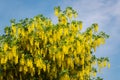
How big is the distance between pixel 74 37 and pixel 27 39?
10.4 feet

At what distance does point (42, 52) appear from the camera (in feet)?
78.6

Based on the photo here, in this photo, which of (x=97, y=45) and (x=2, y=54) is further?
(x=97, y=45)

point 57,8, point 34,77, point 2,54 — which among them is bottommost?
point 34,77

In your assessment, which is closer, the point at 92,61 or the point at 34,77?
the point at 34,77

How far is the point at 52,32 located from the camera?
80.3ft

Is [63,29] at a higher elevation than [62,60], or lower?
higher

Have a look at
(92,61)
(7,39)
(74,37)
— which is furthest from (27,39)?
(92,61)

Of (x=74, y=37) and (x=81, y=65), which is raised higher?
(x=74, y=37)

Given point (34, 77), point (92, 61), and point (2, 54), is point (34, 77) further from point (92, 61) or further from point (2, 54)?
point (92, 61)

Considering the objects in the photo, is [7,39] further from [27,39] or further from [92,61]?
[92,61]

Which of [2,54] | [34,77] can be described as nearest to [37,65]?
[34,77]

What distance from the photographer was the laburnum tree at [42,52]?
23.6 metres

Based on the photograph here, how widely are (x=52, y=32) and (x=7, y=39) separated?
301 cm

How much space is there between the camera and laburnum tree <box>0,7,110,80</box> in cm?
→ 2359
